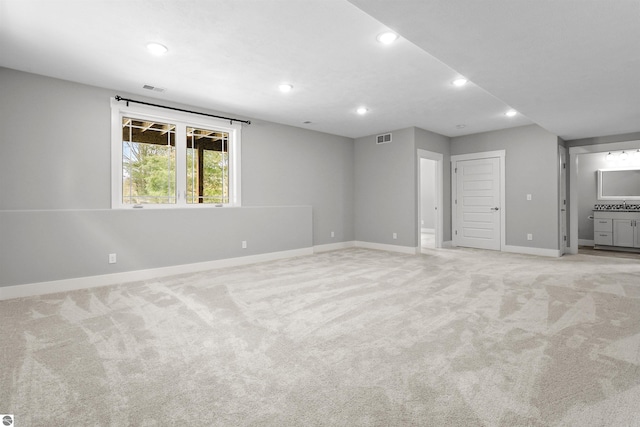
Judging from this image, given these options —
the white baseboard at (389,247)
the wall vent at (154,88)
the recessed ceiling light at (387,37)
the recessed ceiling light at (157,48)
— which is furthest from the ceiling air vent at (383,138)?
the recessed ceiling light at (157,48)

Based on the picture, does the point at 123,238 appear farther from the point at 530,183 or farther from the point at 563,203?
the point at 563,203

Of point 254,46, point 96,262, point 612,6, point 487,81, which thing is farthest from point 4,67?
point 612,6

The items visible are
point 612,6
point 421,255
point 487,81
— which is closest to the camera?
point 612,6

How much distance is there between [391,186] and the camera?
6.77 metres

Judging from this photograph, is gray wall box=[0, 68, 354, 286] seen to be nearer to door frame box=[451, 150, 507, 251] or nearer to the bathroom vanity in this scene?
door frame box=[451, 150, 507, 251]

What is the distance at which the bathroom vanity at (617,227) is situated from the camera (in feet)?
21.8

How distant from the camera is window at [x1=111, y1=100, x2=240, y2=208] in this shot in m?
4.41

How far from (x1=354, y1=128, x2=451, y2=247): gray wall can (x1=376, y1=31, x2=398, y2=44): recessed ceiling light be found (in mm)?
3606

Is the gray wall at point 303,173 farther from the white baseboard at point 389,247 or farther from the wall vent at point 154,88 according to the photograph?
the wall vent at point 154,88

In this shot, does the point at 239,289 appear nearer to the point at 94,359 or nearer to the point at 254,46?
the point at 94,359

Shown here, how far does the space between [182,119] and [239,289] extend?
9.15ft

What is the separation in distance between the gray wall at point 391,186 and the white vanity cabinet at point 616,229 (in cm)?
313

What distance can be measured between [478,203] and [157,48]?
656 cm

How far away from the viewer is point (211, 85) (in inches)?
163
